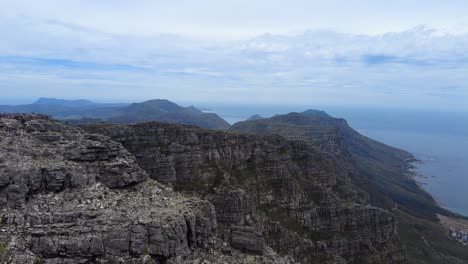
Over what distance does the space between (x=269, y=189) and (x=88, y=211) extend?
62.4m

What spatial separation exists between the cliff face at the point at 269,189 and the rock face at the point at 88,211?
1434 inches

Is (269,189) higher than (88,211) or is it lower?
lower

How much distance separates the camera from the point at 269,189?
328 feet

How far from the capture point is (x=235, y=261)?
4622 centimetres

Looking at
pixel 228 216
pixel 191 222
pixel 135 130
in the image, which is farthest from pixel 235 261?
pixel 135 130

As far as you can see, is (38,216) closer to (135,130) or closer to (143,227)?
(143,227)

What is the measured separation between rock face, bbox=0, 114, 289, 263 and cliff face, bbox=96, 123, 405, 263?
36.4 metres

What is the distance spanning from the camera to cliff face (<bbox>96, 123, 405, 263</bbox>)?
9006 cm

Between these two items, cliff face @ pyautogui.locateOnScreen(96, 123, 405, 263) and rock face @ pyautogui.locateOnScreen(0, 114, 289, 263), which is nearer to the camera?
rock face @ pyautogui.locateOnScreen(0, 114, 289, 263)

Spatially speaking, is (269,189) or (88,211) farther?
(269,189)

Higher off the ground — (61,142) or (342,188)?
(61,142)

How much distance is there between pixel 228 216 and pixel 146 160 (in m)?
19.6

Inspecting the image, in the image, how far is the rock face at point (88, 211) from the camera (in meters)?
38.9

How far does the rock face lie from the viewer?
38.9 meters
